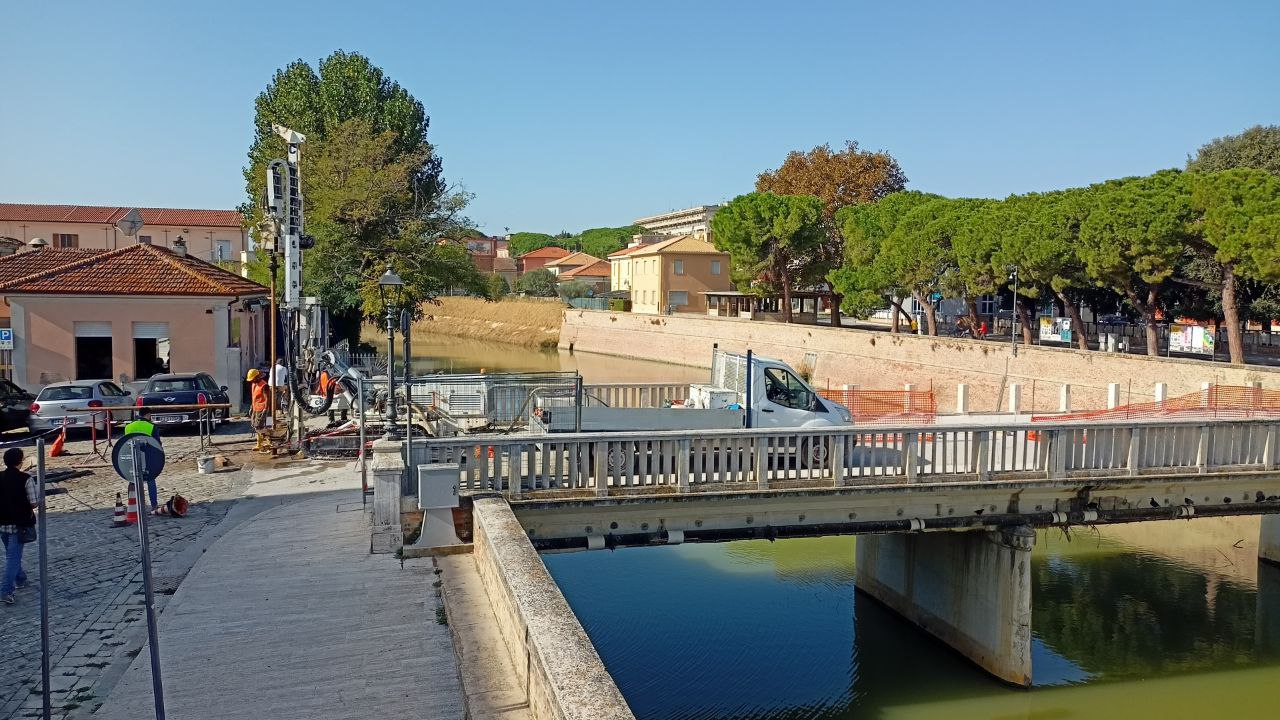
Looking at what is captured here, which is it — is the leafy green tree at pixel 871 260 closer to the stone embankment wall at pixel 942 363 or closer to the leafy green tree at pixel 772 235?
the stone embankment wall at pixel 942 363

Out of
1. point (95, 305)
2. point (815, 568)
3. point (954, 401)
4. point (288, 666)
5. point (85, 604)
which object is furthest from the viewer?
point (954, 401)

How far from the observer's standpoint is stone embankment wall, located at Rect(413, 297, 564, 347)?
89188mm

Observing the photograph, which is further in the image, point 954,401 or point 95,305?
point 954,401

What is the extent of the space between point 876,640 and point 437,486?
26.3 feet

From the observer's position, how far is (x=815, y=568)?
18.0 metres

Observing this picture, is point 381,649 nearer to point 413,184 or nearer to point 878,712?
point 878,712

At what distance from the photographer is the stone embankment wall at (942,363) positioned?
108 feet

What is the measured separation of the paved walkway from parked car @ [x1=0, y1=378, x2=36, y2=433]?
1313cm

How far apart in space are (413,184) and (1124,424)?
162 ft

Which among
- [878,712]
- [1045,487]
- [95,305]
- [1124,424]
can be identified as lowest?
[878,712]

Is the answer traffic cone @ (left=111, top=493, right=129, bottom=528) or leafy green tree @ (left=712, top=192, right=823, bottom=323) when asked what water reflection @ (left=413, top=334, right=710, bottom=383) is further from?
traffic cone @ (left=111, top=493, right=129, bottom=528)

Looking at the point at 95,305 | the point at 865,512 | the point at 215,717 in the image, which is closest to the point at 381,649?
the point at 215,717

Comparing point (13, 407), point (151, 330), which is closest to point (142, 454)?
point (13, 407)

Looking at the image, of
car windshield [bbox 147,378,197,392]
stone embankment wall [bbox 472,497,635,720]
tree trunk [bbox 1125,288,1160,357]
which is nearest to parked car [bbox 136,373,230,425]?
car windshield [bbox 147,378,197,392]
